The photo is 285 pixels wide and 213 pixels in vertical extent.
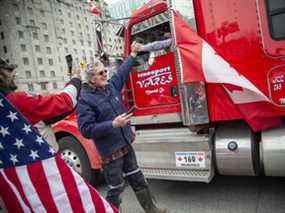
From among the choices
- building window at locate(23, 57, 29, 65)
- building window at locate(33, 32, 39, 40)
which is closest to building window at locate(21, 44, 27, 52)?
building window at locate(23, 57, 29, 65)

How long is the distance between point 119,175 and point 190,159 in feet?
2.88

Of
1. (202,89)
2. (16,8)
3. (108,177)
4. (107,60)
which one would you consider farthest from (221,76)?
(16,8)

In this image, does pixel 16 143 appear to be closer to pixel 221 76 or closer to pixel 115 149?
pixel 115 149

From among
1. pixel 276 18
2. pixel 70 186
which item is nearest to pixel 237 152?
pixel 276 18

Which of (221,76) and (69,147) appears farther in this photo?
(69,147)

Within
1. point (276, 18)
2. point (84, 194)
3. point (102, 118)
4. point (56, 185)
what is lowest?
point (84, 194)

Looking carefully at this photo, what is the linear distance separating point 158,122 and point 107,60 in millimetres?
1136

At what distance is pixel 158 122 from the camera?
4344 millimetres

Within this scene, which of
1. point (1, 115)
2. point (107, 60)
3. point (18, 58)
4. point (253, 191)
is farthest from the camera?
point (18, 58)

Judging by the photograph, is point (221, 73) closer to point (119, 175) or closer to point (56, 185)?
point (119, 175)

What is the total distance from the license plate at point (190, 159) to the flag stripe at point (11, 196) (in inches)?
84.1

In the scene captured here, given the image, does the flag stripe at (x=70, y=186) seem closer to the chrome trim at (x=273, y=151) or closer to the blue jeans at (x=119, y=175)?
the blue jeans at (x=119, y=175)

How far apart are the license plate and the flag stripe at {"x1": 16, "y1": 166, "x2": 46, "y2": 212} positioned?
2.08 meters

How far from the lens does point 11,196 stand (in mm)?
2006
